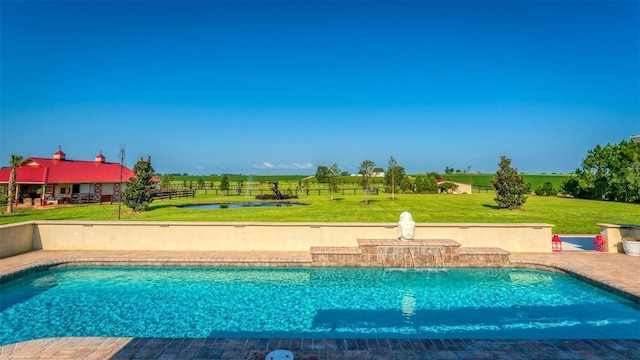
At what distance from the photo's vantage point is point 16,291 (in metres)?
7.55

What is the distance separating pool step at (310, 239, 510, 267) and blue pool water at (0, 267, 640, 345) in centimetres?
29

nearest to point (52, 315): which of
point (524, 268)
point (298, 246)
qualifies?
point (298, 246)

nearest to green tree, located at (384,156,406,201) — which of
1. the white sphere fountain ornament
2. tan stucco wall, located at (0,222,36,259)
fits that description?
the white sphere fountain ornament

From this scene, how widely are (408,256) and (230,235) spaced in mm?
5312

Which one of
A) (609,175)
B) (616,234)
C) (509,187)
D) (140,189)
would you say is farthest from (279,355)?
(609,175)

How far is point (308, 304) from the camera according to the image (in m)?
7.01

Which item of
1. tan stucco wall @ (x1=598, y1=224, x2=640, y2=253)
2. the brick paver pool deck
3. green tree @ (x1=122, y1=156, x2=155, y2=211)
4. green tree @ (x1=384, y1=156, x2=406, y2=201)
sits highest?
green tree @ (x1=384, y1=156, x2=406, y2=201)

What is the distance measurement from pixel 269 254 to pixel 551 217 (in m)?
16.1

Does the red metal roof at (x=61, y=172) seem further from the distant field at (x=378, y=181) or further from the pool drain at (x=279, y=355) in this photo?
the pool drain at (x=279, y=355)

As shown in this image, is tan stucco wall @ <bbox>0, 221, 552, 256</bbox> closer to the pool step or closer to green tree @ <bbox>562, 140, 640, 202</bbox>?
the pool step

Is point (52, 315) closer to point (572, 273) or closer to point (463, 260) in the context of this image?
point (463, 260)

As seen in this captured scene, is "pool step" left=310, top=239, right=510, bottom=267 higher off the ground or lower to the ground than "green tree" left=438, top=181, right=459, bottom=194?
lower

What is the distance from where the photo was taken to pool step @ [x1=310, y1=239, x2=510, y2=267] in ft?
30.5

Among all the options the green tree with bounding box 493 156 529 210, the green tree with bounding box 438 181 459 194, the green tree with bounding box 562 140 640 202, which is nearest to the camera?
the green tree with bounding box 493 156 529 210
